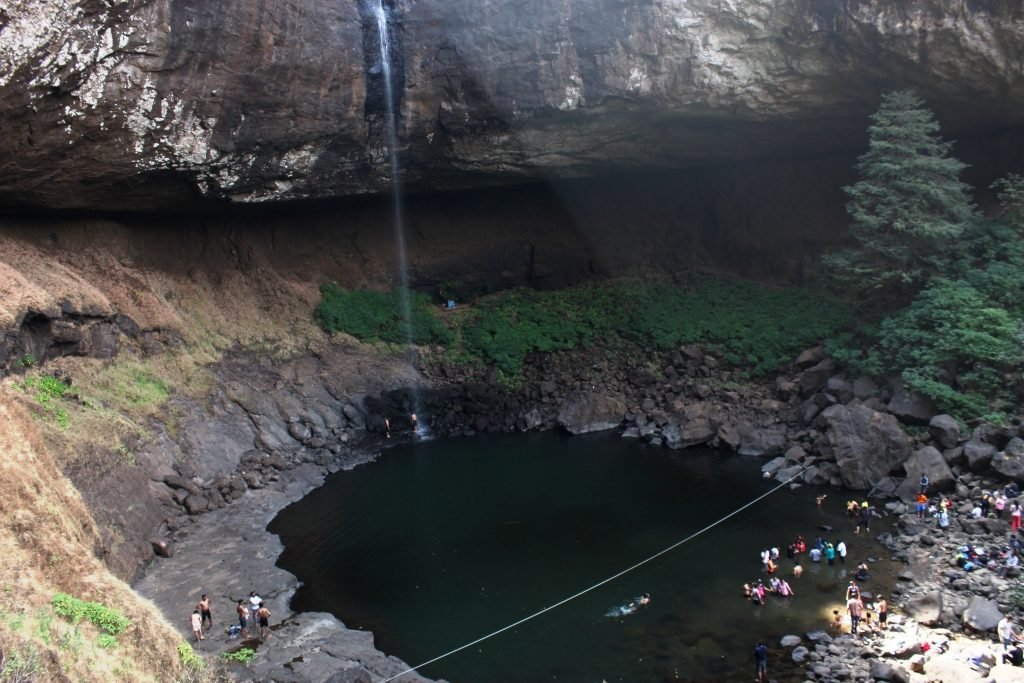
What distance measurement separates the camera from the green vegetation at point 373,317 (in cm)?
3209

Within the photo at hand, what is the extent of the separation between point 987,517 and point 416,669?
13.9 meters

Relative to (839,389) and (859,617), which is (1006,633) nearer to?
(859,617)

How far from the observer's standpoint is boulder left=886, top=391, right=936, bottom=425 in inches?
894

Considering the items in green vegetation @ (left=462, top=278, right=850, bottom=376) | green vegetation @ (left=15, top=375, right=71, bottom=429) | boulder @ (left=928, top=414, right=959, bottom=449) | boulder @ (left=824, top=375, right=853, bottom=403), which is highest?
green vegetation @ (left=15, top=375, right=71, bottom=429)

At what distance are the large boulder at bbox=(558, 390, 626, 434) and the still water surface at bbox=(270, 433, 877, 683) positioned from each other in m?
1.25

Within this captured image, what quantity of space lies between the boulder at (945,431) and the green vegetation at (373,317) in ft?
59.5

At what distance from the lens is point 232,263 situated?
1228 inches

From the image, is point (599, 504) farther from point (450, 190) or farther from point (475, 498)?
point (450, 190)

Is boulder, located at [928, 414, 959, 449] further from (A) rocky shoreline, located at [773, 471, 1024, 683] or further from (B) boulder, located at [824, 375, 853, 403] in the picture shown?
(B) boulder, located at [824, 375, 853, 403]

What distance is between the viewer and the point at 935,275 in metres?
24.2

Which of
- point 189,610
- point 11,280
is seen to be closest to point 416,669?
point 189,610

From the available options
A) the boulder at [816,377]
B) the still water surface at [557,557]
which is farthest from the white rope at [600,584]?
the boulder at [816,377]

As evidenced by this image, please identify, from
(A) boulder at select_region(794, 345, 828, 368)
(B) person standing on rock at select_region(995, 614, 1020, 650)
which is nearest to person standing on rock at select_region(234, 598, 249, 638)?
(B) person standing on rock at select_region(995, 614, 1020, 650)

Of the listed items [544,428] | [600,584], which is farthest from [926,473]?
[544,428]
